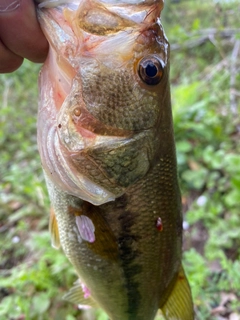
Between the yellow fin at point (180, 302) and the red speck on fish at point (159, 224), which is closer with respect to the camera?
the red speck on fish at point (159, 224)

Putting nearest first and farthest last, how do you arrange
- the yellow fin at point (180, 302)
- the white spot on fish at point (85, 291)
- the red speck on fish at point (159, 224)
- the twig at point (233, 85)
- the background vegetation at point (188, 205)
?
the red speck on fish at point (159, 224)
the yellow fin at point (180, 302)
the white spot on fish at point (85, 291)
the background vegetation at point (188, 205)
the twig at point (233, 85)

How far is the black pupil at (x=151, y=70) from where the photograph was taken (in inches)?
37.6

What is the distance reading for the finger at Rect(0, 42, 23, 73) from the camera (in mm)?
1045

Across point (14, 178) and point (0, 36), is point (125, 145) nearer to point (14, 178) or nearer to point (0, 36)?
point (0, 36)

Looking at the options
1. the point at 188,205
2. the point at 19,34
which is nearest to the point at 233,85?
the point at 188,205

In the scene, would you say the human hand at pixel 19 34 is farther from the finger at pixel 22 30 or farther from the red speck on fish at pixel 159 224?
the red speck on fish at pixel 159 224

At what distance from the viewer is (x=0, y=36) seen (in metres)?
0.99

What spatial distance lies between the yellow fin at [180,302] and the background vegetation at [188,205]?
0.62m

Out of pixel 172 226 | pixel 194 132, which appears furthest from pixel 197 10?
pixel 172 226

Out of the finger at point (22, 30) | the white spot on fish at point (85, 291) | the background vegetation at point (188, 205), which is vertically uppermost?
the finger at point (22, 30)

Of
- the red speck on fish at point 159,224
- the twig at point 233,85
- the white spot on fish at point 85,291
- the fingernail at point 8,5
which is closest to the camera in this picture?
the fingernail at point 8,5

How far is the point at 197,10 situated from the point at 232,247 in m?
4.95

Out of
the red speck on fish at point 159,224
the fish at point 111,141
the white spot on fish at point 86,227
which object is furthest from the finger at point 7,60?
the red speck on fish at point 159,224

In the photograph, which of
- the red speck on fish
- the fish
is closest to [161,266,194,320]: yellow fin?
the fish
